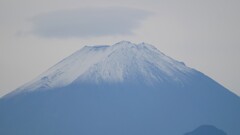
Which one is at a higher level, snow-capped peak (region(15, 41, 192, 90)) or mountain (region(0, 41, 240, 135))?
snow-capped peak (region(15, 41, 192, 90))

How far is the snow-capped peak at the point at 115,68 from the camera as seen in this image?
31344 mm

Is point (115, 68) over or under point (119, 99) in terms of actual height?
over

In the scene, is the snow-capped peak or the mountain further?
the snow-capped peak

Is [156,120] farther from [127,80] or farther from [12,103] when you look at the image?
[12,103]

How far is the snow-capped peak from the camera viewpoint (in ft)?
103

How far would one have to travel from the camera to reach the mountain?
2764cm

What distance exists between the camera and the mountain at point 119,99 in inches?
1088

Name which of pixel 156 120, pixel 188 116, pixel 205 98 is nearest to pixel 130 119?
pixel 156 120

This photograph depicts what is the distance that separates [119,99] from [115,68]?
2697 millimetres

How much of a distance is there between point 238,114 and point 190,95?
2.99 meters

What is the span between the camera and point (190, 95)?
30531mm

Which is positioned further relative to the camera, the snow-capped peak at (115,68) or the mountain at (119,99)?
the snow-capped peak at (115,68)

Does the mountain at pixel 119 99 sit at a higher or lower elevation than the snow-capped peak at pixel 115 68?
lower

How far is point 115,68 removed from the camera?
32312 mm
